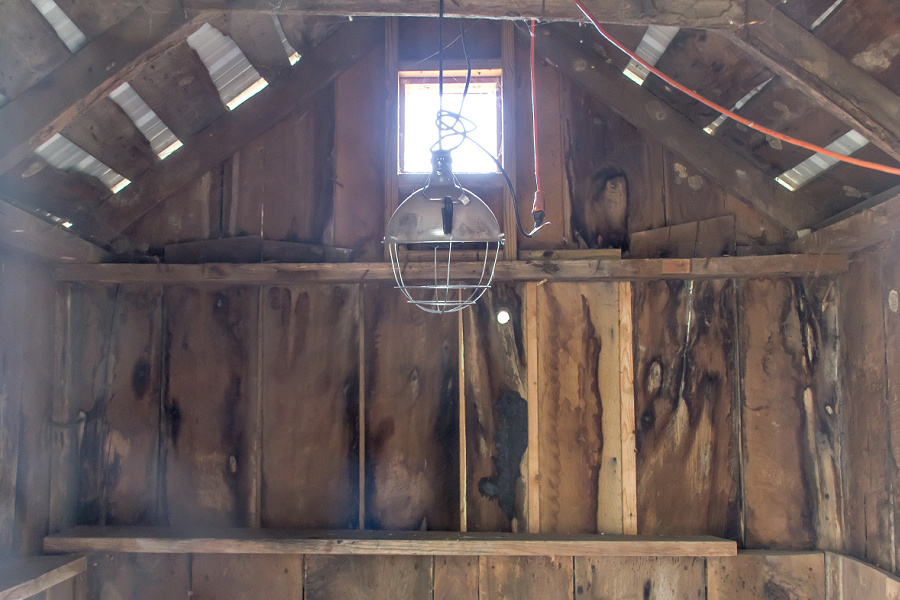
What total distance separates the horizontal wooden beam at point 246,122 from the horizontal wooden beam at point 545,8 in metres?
1.01

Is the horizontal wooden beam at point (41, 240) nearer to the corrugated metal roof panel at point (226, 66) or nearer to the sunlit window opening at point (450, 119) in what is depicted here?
the corrugated metal roof panel at point (226, 66)

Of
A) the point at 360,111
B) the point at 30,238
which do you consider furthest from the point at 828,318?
the point at 30,238

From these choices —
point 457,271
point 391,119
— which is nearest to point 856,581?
point 457,271

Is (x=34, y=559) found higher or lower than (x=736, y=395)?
lower

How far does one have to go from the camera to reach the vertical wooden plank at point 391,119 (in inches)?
114

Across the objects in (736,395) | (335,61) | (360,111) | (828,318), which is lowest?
(736,395)

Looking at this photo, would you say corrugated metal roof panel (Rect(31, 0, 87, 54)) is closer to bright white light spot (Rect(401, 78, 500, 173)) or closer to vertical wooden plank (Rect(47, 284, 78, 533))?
vertical wooden plank (Rect(47, 284, 78, 533))

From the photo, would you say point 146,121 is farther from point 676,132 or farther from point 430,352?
point 676,132

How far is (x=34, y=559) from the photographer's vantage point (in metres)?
2.60

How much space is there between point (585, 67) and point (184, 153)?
6.21ft

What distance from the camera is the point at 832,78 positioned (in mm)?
1968

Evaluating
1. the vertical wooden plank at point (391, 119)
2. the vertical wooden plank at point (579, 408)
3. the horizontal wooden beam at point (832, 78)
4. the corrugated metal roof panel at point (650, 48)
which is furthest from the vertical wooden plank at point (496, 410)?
the horizontal wooden beam at point (832, 78)

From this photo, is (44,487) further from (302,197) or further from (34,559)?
(302,197)

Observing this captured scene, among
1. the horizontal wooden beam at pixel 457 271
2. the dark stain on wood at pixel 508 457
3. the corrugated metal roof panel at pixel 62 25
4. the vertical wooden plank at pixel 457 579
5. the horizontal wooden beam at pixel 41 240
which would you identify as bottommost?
the vertical wooden plank at pixel 457 579
